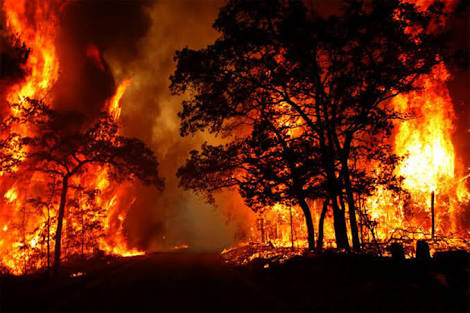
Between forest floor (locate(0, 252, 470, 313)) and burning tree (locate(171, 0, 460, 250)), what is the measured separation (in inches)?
205

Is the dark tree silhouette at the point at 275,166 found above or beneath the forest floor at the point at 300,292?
above

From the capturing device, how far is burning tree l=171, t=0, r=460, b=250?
14336mm

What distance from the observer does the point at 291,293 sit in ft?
32.3

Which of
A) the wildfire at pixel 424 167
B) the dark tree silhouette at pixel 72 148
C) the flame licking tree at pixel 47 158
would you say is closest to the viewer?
the dark tree silhouette at pixel 72 148

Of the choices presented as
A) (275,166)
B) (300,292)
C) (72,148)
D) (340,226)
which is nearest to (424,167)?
(340,226)

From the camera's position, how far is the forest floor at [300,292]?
22.9ft

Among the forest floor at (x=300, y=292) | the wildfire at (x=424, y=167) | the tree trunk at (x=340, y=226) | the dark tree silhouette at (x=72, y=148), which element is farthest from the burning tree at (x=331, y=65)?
the wildfire at (x=424, y=167)

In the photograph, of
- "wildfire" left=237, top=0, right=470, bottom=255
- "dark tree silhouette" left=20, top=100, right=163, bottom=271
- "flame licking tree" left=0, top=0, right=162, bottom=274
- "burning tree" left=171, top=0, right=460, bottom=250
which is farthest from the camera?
"wildfire" left=237, top=0, right=470, bottom=255

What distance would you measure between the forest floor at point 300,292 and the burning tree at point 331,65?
522cm

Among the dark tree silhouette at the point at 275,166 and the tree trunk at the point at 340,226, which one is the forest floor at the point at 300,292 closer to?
the tree trunk at the point at 340,226

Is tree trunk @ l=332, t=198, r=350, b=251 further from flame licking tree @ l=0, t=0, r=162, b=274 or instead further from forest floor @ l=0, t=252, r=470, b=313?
flame licking tree @ l=0, t=0, r=162, b=274

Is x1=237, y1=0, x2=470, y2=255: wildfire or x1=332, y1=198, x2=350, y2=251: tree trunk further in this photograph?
x1=237, y1=0, x2=470, y2=255: wildfire

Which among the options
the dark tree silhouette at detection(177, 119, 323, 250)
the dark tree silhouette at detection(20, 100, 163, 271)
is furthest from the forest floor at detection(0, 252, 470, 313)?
the dark tree silhouette at detection(20, 100, 163, 271)

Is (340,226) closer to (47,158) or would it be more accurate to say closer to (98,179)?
(47,158)
